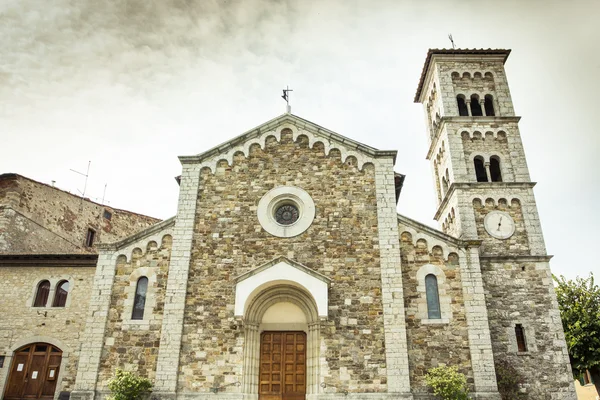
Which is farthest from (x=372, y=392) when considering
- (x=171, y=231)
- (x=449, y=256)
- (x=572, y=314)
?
(x=572, y=314)

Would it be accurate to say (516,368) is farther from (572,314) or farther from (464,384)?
(572,314)

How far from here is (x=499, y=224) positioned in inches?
710

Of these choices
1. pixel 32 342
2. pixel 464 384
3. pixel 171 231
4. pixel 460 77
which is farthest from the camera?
pixel 460 77

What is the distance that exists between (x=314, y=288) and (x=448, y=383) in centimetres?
489

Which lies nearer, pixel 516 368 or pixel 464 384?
pixel 464 384

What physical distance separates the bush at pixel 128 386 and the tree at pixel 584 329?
21.0 m

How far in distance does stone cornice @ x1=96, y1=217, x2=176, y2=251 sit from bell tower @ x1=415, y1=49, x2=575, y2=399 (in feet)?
35.8

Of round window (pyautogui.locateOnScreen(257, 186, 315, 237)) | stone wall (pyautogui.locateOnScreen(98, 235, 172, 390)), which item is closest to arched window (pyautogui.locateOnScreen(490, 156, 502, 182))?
round window (pyautogui.locateOnScreen(257, 186, 315, 237))

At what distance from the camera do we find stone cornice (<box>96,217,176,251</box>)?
16.3 meters

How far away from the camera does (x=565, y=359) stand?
15.7 meters

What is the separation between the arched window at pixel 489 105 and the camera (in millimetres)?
21066

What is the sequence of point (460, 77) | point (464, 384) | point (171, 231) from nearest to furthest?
point (464, 384), point (171, 231), point (460, 77)

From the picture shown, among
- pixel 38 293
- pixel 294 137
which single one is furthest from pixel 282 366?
pixel 38 293

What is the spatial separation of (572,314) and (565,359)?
33.9ft
